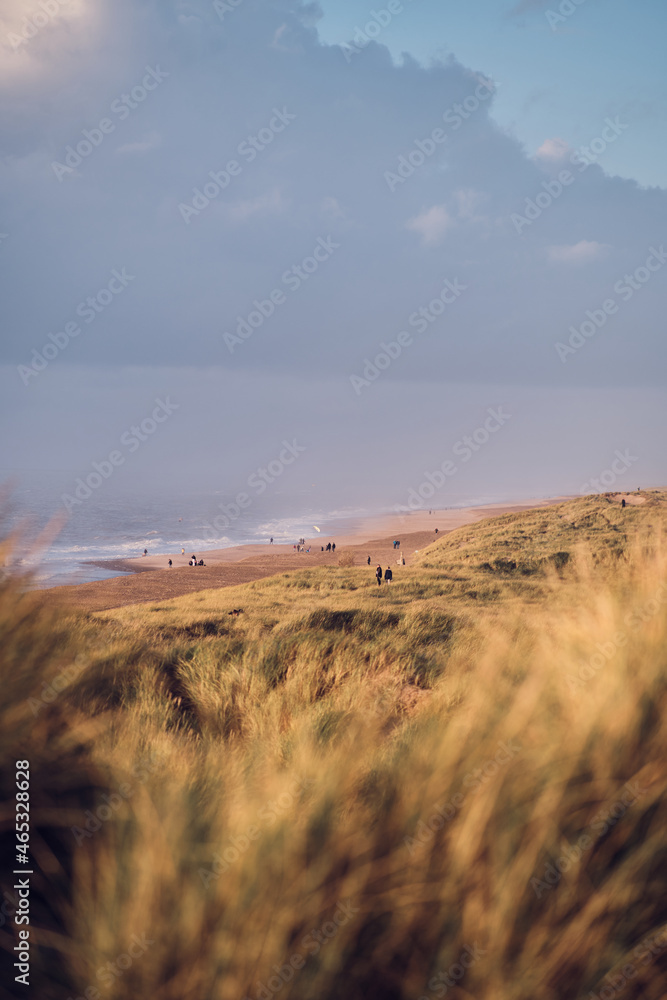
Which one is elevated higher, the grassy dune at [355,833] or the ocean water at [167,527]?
the ocean water at [167,527]

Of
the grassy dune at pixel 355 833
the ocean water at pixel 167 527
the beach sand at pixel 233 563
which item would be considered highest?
the ocean water at pixel 167 527

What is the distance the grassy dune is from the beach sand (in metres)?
15.3

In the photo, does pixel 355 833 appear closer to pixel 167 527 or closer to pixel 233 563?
pixel 233 563

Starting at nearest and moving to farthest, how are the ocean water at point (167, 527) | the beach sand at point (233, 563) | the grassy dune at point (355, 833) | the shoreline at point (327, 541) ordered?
the grassy dune at point (355, 833) < the beach sand at point (233, 563) < the shoreline at point (327, 541) < the ocean water at point (167, 527)

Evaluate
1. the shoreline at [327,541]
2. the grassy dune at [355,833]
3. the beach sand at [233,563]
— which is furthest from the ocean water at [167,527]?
the grassy dune at [355,833]

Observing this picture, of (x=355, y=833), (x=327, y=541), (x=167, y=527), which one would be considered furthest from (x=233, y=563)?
(x=355, y=833)

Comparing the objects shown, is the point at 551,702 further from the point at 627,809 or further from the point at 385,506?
the point at 385,506

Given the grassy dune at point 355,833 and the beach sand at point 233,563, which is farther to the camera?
the beach sand at point 233,563

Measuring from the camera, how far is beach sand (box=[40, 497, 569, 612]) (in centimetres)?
2538

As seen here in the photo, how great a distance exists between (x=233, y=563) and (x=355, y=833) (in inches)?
1425

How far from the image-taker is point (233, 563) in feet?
123

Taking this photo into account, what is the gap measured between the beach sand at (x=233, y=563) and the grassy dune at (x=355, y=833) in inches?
603

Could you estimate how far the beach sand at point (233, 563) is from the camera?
2538 cm

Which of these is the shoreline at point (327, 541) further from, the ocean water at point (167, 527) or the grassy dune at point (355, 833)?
the grassy dune at point (355, 833)
